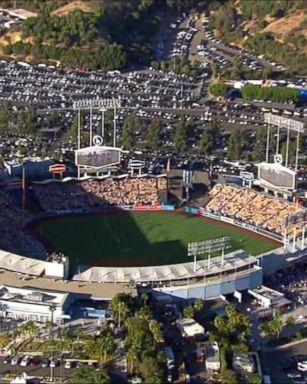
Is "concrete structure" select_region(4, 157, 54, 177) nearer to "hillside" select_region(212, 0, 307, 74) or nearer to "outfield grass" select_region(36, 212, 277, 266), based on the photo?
"outfield grass" select_region(36, 212, 277, 266)

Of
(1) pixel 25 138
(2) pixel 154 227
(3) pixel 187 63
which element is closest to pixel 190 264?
(2) pixel 154 227

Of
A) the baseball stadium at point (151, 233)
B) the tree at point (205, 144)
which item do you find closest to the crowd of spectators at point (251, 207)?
the baseball stadium at point (151, 233)

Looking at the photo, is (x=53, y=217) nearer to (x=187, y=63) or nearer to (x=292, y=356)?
(x=292, y=356)

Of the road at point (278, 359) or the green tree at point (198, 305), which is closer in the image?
the road at point (278, 359)

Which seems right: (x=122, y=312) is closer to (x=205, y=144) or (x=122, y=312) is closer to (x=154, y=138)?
(x=205, y=144)

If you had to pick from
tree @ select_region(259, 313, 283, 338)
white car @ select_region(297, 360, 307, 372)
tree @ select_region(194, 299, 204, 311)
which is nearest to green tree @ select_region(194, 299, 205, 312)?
tree @ select_region(194, 299, 204, 311)

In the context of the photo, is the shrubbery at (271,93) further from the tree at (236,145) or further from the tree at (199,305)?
the tree at (199,305)
